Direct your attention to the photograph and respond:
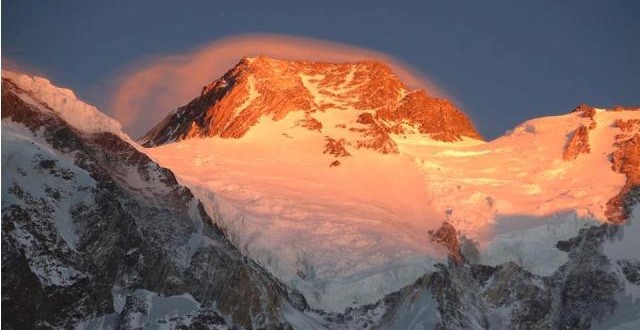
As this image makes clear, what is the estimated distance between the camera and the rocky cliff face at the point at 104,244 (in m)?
132

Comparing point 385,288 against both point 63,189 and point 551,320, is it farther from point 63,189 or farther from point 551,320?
point 63,189

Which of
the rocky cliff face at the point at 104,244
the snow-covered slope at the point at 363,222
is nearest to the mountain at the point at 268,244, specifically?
the rocky cliff face at the point at 104,244

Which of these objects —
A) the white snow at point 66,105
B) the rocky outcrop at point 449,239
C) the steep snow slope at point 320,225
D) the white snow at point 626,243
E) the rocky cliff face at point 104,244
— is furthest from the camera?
the white snow at point 626,243

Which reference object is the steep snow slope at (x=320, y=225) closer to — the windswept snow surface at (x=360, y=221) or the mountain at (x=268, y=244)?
the windswept snow surface at (x=360, y=221)

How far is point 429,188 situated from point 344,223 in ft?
80.8

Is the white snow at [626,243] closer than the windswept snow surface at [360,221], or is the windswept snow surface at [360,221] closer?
the windswept snow surface at [360,221]

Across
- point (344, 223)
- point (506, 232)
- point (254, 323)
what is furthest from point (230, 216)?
point (506, 232)

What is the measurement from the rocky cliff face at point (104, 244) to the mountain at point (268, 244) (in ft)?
0.61

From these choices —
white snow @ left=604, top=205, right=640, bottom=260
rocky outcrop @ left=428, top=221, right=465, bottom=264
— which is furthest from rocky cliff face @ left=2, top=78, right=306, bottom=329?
white snow @ left=604, top=205, right=640, bottom=260

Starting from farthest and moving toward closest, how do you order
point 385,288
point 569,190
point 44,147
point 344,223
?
point 569,190
point 344,223
point 385,288
point 44,147

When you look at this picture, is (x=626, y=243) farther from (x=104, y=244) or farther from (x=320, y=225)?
(x=104, y=244)

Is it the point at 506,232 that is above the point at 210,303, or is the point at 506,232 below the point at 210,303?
above

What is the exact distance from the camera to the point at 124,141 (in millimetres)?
165250

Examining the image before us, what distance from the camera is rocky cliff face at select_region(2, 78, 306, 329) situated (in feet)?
435
